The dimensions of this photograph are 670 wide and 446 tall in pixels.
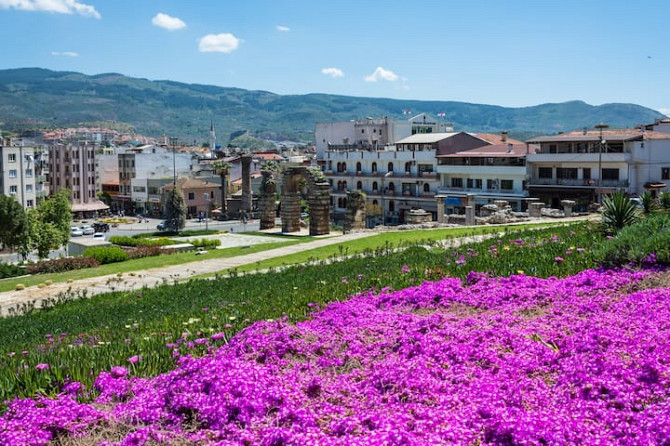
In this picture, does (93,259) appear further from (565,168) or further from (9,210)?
(565,168)

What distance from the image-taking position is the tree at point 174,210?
213 feet

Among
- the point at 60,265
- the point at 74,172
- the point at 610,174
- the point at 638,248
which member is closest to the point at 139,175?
the point at 74,172

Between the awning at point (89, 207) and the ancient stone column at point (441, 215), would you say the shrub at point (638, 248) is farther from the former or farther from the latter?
the awning at point (89, 207)

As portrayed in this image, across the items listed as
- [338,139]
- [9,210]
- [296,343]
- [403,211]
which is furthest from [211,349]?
[338,139]

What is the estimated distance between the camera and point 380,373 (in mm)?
7926

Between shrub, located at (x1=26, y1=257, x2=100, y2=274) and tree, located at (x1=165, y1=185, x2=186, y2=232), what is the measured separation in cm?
3132

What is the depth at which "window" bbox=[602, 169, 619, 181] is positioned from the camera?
56.5 metres

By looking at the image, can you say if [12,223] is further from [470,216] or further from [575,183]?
[575,183]

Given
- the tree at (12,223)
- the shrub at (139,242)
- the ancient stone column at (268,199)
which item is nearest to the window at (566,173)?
the ancient stone column at (268,199)

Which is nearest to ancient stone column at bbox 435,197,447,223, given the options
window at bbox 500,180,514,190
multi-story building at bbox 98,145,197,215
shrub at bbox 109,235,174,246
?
shrub at bbox 109,235,174,246

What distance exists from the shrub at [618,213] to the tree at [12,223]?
43123mm

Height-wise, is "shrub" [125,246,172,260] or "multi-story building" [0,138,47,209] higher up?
"multi-story building" [0,138,47,209]

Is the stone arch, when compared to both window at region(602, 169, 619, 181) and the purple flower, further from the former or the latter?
the purple flower

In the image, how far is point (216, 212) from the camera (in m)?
91.3
